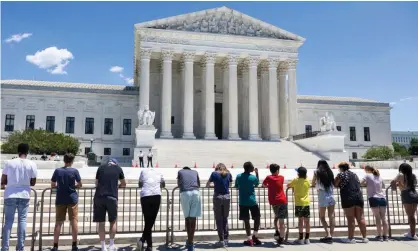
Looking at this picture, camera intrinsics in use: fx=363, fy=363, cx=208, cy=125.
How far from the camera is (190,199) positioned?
8438 mm

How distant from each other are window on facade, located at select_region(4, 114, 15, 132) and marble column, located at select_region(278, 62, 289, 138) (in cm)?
3579

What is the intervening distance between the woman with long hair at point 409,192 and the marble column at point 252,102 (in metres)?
35.4

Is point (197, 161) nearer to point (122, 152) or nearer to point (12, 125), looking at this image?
point (122, 152)

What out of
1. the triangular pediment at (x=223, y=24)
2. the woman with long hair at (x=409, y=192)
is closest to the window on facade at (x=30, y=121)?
the triangular pediment at (x=223, y=24)

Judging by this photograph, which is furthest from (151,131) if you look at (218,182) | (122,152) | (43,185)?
(218,182)

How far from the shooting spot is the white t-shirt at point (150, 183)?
836 cm

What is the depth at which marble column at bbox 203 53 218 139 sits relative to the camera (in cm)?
4462

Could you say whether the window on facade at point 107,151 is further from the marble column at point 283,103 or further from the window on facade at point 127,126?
the marble column at point 283,103

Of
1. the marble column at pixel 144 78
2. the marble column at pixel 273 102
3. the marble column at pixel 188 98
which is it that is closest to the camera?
the marble column at pixel 144 78

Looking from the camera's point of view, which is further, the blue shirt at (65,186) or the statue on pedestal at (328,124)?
the statue on pedestal at (328,124)

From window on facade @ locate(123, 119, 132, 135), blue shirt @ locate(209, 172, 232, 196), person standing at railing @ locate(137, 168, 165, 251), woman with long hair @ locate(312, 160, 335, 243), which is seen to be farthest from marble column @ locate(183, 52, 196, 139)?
person standing at railing @ locate(137, 168, 165, 251)

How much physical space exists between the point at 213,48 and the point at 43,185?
1366 inches

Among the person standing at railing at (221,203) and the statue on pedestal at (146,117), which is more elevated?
the statue on pedestal at (146,117)

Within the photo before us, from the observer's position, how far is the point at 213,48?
4600cm
